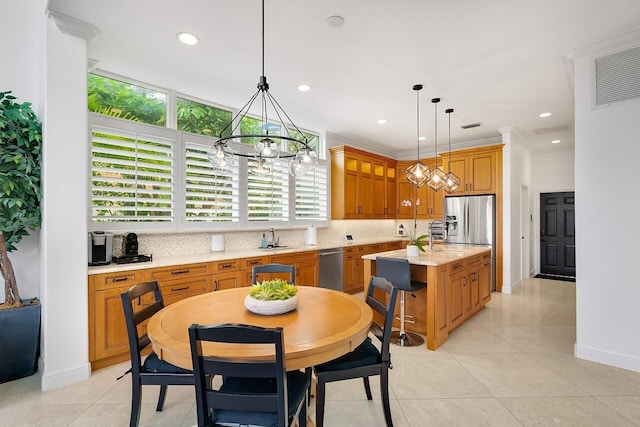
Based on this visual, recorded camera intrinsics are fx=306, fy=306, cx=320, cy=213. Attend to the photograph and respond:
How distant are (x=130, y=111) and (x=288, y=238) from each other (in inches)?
112

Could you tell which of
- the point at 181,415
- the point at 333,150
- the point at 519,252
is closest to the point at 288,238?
the point at 333,150

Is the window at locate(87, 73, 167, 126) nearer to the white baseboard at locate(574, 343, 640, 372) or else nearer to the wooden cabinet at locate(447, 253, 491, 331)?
the wooden cabinet at locate(447, 253, 491, 331)

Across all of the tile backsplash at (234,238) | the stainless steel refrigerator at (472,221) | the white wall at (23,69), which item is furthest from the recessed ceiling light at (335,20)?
the stainless steel refrigerator at (472,221)

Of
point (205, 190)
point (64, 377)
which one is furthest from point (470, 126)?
point (64, 377)

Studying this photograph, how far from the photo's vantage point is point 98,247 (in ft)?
9.71

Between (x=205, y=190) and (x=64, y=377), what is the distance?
2302mm

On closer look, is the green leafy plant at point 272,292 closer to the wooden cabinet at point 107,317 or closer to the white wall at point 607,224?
the wooden cabinet at point 107,317

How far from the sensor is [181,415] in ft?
7.17

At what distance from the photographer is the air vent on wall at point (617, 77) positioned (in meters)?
2.75

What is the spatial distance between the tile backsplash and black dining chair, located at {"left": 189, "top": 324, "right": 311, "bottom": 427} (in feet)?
8.71

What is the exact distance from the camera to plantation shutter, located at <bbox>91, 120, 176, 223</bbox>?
125 inches

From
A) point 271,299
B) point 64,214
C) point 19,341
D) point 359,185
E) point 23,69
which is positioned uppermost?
point 23,69

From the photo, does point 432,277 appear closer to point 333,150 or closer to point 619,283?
point 619,283

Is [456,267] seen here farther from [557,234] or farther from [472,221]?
[557,234]
